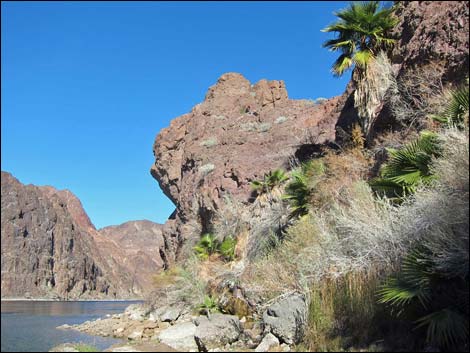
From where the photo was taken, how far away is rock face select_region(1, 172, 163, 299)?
1942 centimetres

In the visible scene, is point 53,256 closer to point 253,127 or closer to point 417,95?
point 253,127

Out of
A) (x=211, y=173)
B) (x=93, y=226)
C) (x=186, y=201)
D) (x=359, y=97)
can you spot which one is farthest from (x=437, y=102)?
(x=93, y=226)

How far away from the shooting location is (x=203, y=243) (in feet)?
82.2

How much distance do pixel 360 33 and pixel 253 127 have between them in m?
17.2

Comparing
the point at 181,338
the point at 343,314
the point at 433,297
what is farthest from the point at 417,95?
the point at 181,338

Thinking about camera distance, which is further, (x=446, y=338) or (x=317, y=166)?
(x=317, y=166)

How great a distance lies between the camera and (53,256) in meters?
46.9

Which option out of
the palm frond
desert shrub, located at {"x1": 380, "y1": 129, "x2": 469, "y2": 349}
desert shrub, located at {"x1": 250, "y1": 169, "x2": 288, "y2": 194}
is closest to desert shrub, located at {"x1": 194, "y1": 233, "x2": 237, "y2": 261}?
desert shrub, located at {"x1": 250, "y1": 169, "x2": 288, "y2": 194}

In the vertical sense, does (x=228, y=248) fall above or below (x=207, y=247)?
below

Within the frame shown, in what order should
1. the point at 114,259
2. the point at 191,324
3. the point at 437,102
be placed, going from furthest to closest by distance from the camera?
the point at 114,259 < the point at 191,324 < the point at 437,102

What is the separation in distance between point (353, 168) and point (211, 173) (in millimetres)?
16325

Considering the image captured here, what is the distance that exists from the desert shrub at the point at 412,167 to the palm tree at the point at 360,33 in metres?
7.38

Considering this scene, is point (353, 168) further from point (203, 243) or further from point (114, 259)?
point (114, 259)

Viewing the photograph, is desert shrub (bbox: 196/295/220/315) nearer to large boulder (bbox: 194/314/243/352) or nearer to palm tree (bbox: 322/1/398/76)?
large boulder (bbox: 194/314/243/352)
